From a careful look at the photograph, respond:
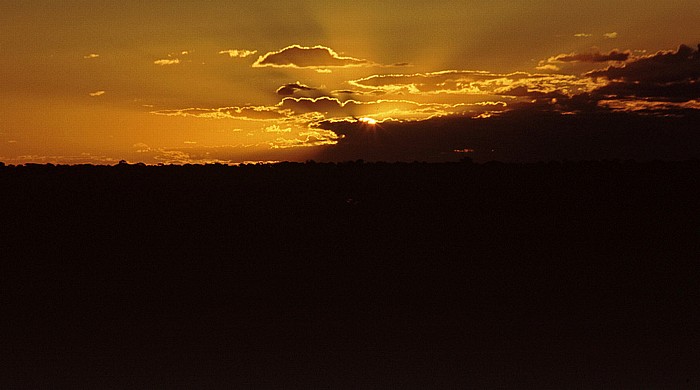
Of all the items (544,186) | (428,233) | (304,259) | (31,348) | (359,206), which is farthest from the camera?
(544,186)

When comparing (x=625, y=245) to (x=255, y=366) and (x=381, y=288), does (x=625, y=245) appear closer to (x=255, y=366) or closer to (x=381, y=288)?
(x=381, y=288)

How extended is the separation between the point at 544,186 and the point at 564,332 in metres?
11.7

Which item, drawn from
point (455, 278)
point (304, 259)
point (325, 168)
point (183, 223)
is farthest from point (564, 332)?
point (325, 168)

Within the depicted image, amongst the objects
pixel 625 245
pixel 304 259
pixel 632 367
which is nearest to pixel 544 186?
pixel 625 245

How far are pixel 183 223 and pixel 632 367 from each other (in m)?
13.5

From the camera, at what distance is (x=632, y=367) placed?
1462 centimetres

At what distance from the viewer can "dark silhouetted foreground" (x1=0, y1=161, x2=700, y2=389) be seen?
14852 millimetres

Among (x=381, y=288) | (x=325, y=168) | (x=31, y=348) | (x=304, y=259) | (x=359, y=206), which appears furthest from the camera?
(x=325, y=168)

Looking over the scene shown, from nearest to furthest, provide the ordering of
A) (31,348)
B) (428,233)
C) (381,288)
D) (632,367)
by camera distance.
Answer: (632,367), (31,348), (381,288), (428,233)

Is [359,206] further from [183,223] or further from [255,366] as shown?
[255,366]

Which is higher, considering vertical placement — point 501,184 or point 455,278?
point 501,184

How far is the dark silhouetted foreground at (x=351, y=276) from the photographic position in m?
14.9

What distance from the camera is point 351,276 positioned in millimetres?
21406

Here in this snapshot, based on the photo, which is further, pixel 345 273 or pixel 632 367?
pixel 345 273
